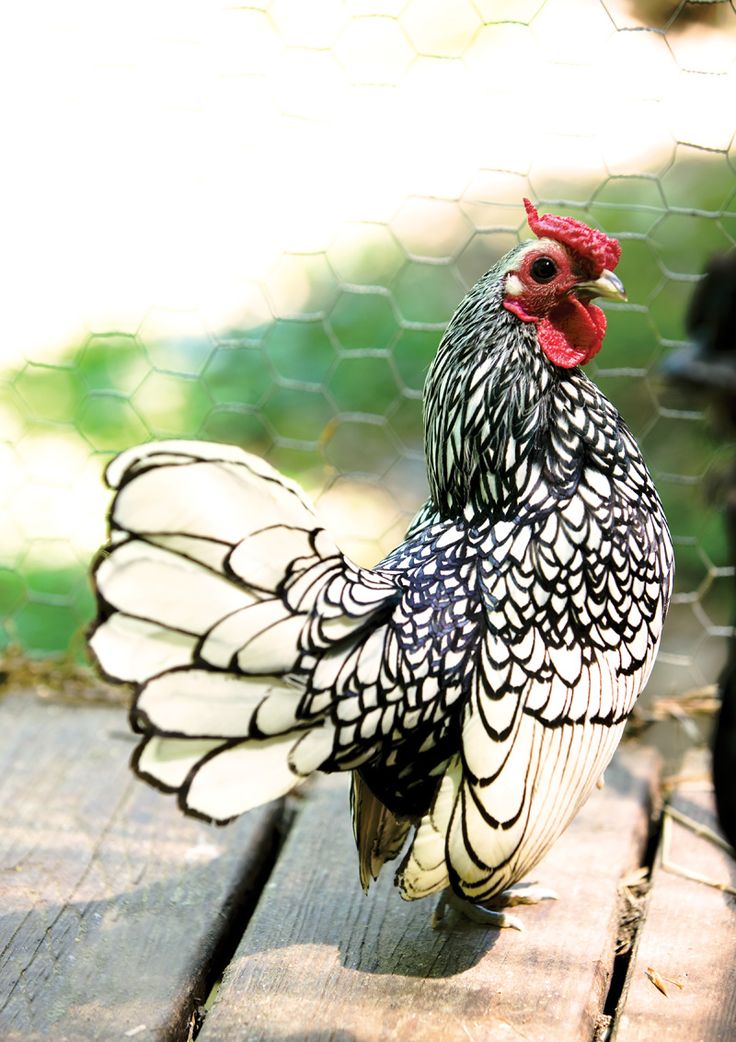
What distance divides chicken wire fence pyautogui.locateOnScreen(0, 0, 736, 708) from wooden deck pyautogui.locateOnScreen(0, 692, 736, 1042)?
0.83 meters

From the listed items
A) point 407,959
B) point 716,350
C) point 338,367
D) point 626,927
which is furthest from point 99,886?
point 338,367

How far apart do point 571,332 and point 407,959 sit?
78cm

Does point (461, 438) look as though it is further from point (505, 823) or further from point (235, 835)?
point (235, 835)

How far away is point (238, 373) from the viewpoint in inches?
113

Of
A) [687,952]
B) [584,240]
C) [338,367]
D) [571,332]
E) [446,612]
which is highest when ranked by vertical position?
[584,240]

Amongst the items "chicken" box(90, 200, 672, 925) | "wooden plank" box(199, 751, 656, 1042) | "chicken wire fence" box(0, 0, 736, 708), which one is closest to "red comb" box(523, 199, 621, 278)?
"chicken" box(90, 200, 672, 925)

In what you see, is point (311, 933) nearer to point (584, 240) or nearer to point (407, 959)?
point (407, 959)

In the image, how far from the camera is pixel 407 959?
1454mm

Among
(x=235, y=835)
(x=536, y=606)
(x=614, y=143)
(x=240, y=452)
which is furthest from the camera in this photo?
(x=614, y=143)

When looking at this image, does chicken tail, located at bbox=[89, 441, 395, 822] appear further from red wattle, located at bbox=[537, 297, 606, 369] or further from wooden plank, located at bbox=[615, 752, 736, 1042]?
wooden plank, located at bbox=[615, 752, 736, 1042]

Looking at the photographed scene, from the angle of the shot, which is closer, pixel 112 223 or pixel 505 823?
pixel 505 823

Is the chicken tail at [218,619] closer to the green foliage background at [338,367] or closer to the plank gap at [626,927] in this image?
the plank gap at [626,927]

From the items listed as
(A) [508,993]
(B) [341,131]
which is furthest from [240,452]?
(B) [341,131]

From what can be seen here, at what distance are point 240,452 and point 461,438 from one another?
0.30 m
